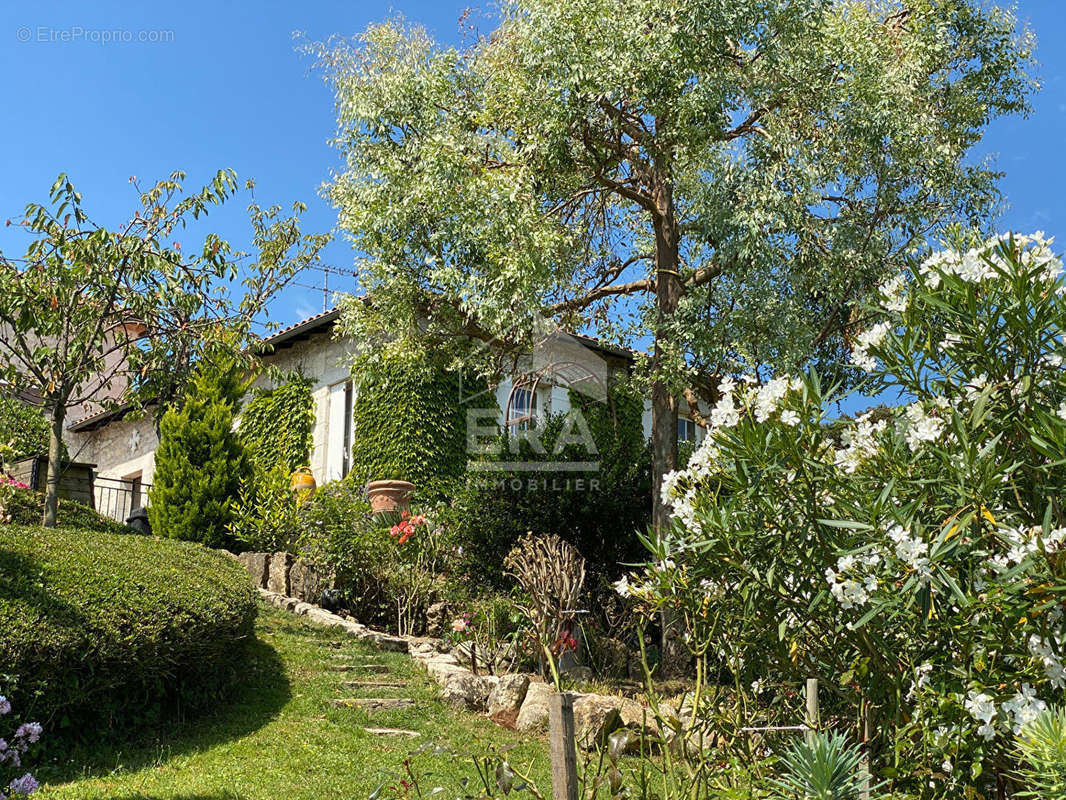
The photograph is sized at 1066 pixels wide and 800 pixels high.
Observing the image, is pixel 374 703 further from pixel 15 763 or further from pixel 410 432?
pixel 410 432

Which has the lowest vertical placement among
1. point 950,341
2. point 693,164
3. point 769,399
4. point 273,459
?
point 769,399

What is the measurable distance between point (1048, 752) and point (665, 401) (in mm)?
9124

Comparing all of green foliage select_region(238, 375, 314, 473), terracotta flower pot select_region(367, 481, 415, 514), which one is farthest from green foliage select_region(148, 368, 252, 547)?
terracotta flower pot select_region(367, 481, 415, 514)

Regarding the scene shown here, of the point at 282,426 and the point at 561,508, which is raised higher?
the point at 282,426

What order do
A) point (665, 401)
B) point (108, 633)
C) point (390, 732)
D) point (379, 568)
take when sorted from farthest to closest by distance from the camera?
point (379, 568) < point (665, 401) < point (390, 732) < point (108, 633)

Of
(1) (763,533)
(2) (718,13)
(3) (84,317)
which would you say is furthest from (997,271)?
(3) (84,317)

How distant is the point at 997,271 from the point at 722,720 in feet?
6.57

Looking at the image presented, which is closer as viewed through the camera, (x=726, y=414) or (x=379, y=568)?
(x=726, y=414)

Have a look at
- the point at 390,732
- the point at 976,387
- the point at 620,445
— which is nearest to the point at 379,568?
the point at 620,445

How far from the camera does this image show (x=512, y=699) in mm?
8695

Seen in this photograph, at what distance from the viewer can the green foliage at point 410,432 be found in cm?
1606

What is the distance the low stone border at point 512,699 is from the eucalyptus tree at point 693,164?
10.9ft

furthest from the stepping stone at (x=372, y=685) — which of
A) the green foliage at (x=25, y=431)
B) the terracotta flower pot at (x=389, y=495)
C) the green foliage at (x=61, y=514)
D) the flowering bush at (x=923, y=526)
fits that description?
the green foliage at (x=25, y=431)

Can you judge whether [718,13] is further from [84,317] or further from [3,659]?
[3,659]
